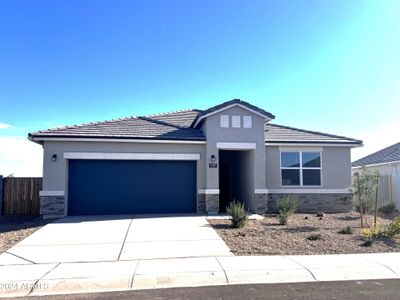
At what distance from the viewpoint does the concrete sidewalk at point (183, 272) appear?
22.0 ft

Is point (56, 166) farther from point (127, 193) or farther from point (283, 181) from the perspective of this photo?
point (283, 181)

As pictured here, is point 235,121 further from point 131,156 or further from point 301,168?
point 131,156

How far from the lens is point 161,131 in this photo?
1659cm

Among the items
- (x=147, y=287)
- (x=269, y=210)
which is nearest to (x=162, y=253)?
(x=147, y=287)

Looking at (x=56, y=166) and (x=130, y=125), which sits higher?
(x=130, y=125)

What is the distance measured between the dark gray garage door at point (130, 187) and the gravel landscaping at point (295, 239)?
115 inches

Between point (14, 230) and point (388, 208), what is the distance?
55.4 ft

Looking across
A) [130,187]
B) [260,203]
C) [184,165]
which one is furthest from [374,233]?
[130,187]

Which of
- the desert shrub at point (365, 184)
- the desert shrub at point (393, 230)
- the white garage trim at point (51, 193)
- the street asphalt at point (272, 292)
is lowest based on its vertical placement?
the street asphalt at point (272, 292)

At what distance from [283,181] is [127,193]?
7241 mm

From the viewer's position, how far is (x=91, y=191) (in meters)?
15.4

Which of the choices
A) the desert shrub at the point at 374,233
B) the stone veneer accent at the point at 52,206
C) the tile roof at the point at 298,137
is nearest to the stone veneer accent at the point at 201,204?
the tile roof at the point at 298,137

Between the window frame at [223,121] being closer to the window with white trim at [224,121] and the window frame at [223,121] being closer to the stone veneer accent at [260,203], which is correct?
the window with white trim at [224,121]

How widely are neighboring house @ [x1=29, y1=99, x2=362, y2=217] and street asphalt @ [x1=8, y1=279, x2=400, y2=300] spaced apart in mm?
9125
